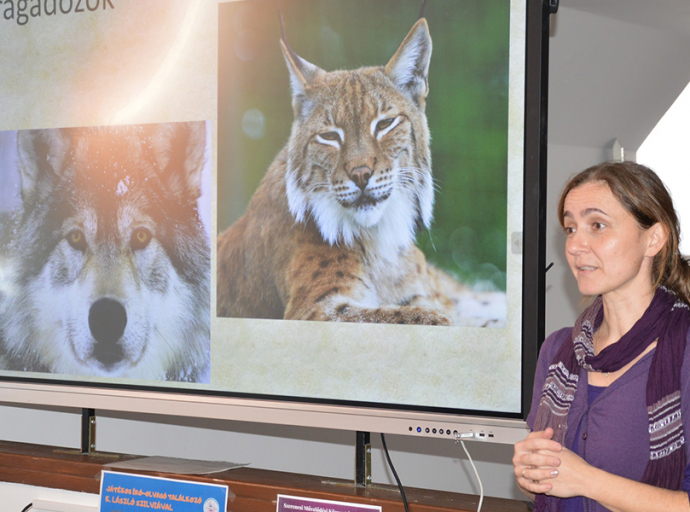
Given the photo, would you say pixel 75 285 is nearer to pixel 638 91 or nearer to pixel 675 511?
pixel 675 511

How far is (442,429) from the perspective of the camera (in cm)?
181

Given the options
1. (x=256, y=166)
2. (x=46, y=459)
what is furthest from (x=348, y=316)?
(x=46, y=459)

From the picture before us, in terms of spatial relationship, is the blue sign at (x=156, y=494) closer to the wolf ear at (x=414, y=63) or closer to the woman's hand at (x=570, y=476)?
the woman's hand at (x=570, y=476)

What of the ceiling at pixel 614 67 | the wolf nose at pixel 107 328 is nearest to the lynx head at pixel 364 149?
the wolf nose at pixel 107 328

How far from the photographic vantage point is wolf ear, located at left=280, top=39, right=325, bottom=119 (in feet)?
6.45

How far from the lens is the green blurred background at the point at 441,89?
70.3 inches

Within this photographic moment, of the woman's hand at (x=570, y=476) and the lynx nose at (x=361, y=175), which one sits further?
the lynx nose at (x=361, y=175)

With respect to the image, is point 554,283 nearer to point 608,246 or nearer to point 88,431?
point 608,246

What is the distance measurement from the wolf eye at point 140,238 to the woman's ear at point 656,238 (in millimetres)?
1420

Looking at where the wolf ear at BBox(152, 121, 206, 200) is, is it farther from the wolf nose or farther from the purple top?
the purple top

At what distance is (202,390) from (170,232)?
48 centimetres

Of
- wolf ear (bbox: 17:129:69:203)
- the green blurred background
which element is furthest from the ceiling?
wolf ear (bbox: 17:129:69:203)

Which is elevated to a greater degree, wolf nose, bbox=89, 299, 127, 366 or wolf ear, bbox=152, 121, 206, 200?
wolf ear, bbox=152, 121, 206, 200

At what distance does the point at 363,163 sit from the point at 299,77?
0.31m
